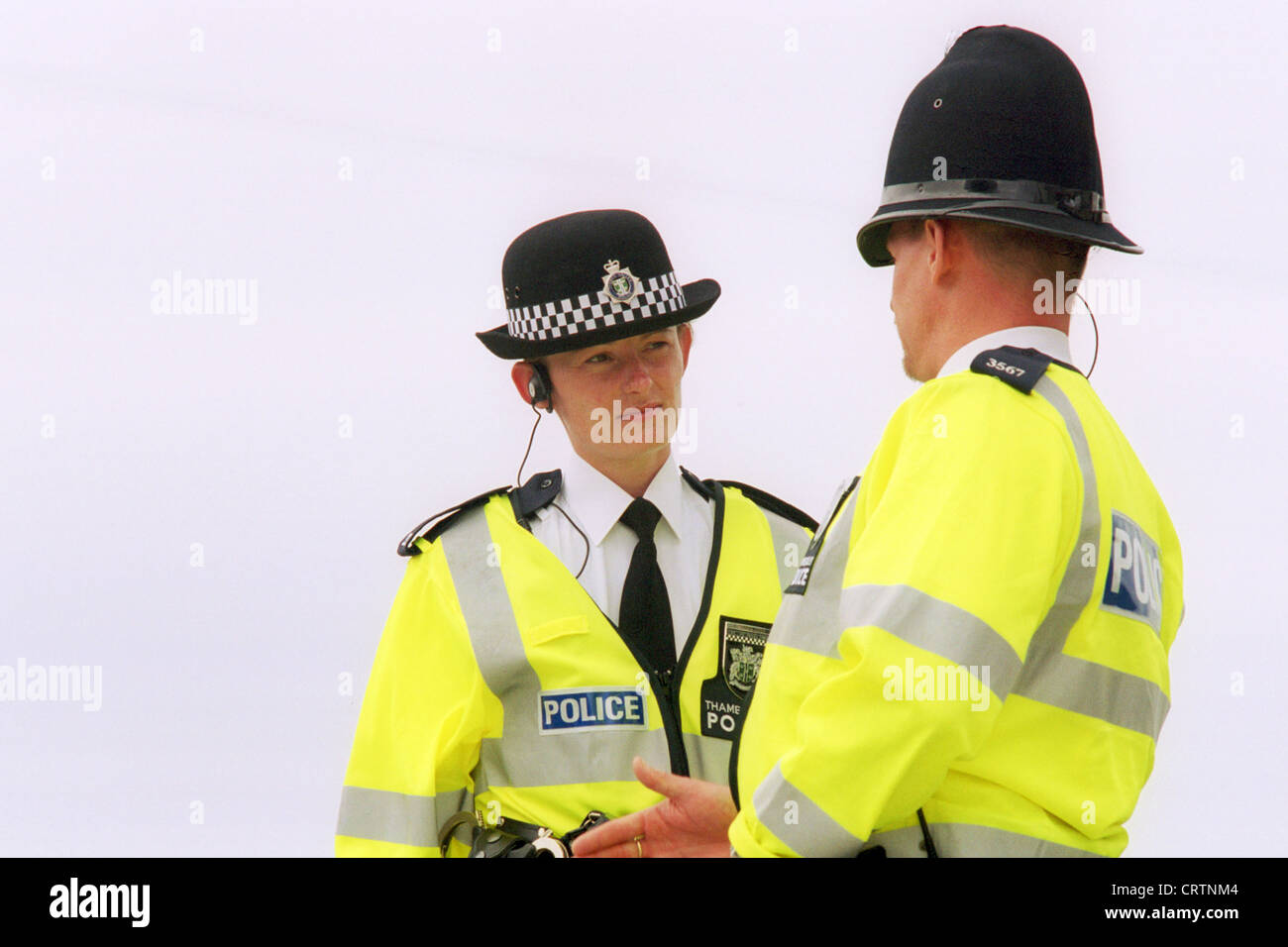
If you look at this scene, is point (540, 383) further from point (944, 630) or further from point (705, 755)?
point (944, 630)

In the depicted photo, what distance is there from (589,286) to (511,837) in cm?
120

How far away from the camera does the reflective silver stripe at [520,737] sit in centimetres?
286

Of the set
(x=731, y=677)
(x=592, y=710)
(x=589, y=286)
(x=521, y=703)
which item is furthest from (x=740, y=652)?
(x=589, y=286)

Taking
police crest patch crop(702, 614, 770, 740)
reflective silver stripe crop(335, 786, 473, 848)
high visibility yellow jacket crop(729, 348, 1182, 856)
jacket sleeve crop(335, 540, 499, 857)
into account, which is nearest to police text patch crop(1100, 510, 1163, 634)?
high visibility yellow jacket crop(729, 348, 1182, 856)

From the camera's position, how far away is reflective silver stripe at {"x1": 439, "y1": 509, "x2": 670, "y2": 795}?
9.37ft

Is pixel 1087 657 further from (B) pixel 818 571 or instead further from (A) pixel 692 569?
(A) pixel 692 569

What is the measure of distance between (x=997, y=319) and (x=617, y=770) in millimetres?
1236

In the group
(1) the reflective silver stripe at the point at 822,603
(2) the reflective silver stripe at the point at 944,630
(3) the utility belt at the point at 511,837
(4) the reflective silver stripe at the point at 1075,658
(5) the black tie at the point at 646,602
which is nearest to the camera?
(2) the reflective silver stripe at the point at 944,630

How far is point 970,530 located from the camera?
1920 mm

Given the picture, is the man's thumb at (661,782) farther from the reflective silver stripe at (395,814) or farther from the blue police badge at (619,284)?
the blue police badge at (619,284)

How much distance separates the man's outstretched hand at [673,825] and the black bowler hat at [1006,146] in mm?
1031

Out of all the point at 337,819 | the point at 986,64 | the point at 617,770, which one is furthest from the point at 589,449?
the point at 986,64

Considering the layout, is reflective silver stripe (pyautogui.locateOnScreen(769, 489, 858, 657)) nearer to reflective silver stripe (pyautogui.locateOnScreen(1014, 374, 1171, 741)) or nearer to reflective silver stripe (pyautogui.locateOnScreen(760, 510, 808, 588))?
reflective silver stripe (pyautogui.locateOnScreen(1014, 374, 1171, 741))

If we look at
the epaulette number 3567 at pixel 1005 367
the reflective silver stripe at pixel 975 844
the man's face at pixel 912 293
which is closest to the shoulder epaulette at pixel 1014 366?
the epaulette number 3567 at pixel 1005 367
